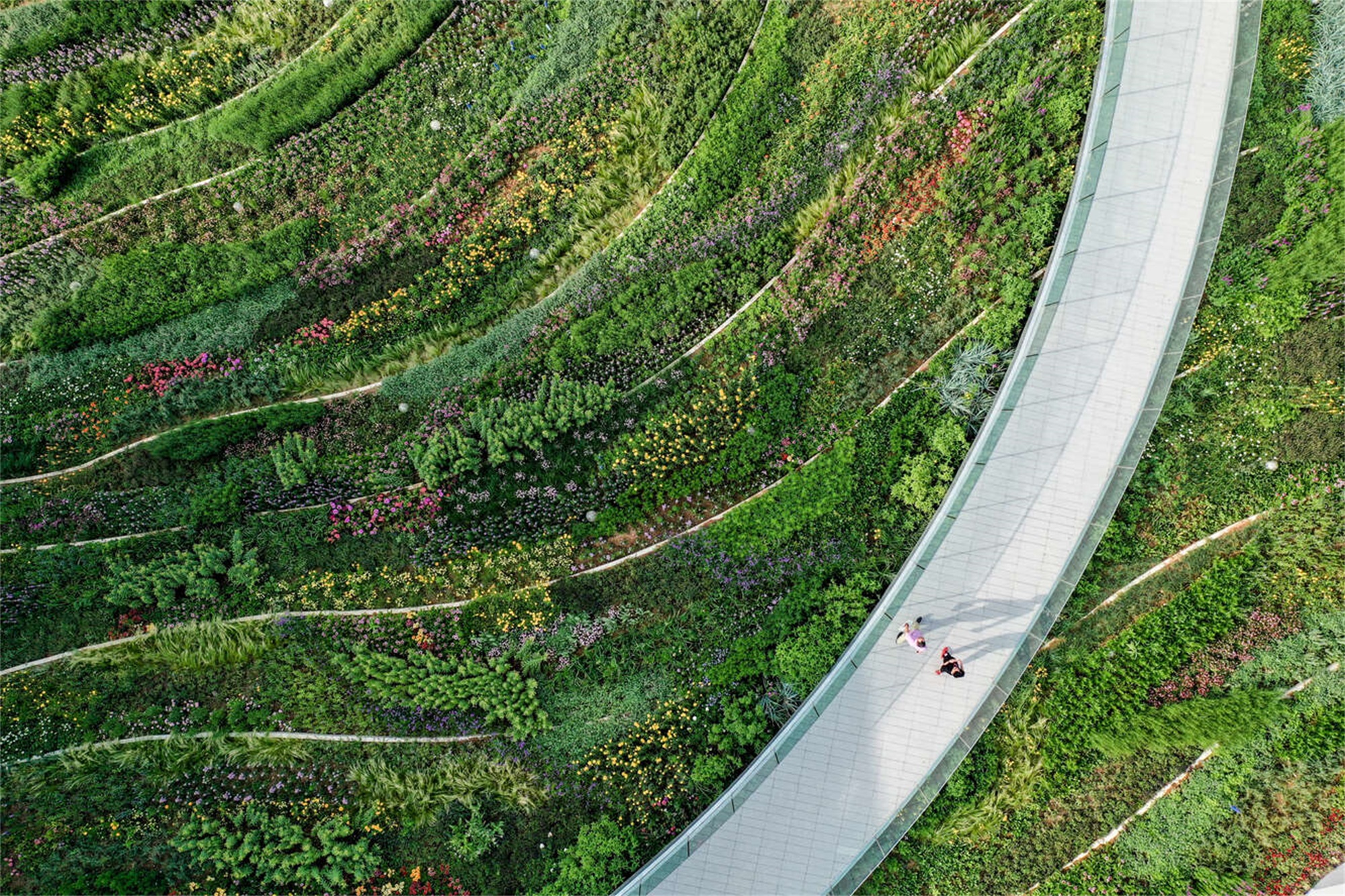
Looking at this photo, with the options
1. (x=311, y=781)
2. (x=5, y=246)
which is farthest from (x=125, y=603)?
(x=5, y=246)

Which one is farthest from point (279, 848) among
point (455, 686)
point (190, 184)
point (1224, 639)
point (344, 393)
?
point (1224, 639)

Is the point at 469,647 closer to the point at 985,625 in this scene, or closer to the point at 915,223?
the point at 985,625

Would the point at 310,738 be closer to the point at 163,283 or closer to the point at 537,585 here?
the point at 537,585

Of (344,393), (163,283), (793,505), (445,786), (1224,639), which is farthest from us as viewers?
(163,283)

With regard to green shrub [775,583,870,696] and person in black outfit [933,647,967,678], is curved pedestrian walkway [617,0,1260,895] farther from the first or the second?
person in black outfit [933,647,967,678]

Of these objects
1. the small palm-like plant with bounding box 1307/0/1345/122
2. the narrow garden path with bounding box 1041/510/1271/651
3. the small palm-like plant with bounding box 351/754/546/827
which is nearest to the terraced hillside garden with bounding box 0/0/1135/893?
the small palm-like plant with bounding box 351/754/546/827

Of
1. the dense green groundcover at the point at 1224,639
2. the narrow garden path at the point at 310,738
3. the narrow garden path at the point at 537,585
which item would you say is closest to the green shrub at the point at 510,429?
the narrow garden path at the point at 537,585
